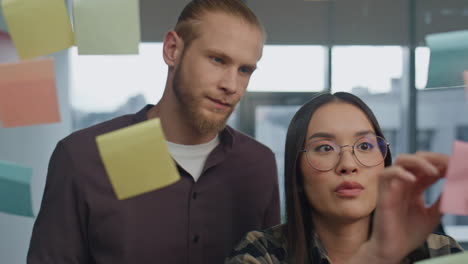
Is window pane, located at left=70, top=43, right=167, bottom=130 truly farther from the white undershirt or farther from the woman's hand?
the woman's hand

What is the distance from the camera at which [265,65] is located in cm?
504

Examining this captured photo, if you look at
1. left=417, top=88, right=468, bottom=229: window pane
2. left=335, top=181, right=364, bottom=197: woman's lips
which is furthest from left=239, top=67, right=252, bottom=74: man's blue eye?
left=417, top=88, right=468, bottom=229: window pane

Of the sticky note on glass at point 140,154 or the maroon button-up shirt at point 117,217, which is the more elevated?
the sticky note on glass at point 140,154

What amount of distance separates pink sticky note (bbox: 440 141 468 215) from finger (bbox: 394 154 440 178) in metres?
0.04

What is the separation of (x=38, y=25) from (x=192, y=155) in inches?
18.9

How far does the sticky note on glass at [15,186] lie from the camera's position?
2.98ft

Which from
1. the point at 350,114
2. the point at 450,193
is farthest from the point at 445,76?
the point at 350,114

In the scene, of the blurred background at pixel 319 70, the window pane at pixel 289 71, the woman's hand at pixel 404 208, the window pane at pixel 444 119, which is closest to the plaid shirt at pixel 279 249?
the woman's hand at pixel 404 208

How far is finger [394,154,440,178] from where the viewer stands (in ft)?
2.42

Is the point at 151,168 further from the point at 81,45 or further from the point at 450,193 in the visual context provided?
the point at 450,193

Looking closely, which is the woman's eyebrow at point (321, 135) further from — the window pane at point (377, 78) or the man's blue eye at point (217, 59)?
the window pane at point (377, 78)

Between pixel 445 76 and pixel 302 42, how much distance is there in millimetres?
4582

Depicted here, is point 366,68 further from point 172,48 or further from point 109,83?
point 172,48

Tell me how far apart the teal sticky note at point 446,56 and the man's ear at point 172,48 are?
51 centimetres
